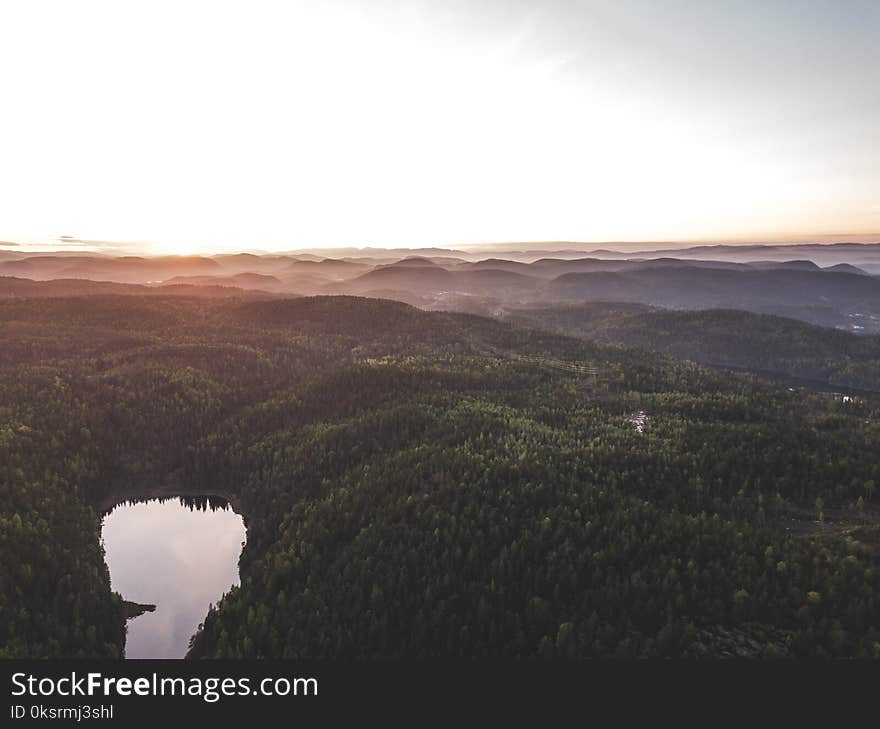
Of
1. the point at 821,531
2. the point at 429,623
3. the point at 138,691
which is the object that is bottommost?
the point at 429,623

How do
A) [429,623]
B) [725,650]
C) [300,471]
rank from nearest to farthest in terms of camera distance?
1. [725,650]
2. [429,623]
3. [300,471]

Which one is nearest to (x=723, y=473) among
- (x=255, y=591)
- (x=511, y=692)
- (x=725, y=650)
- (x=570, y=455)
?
(x=570, y=455)

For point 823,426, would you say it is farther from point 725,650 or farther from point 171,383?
point 171,383

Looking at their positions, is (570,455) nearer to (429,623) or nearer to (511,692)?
(429,623)

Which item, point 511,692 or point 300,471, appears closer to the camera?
point 511,692

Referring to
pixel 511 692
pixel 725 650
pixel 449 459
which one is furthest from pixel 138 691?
pixel 449 459

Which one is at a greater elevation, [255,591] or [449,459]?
[449,459]

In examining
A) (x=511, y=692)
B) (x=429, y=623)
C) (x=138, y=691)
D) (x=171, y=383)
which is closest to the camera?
(x=138, y=691)
